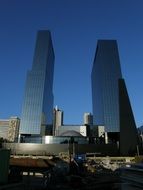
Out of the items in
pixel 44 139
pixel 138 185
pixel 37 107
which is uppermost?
pixel 37 107

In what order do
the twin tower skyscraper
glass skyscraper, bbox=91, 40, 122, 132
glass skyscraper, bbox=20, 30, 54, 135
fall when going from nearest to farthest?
glass skyscraper, bbox=91, 40, 122, 132 < the twin tower skyscraper < glass skyscraper, bbox=20, 30, 54, 135

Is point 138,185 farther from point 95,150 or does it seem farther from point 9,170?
point 95,150

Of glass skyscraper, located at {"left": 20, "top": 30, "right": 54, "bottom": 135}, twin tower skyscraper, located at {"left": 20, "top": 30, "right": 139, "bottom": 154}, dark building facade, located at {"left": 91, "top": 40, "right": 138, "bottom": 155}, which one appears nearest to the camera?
dark building facade, located at {"left": 91, "top": 40, "right": 138, "bottom": 155}

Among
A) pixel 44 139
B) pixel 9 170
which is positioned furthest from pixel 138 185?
pixel 44 139

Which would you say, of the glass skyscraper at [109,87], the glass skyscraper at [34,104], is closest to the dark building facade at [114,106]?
the glass skyscraper at [109,87]

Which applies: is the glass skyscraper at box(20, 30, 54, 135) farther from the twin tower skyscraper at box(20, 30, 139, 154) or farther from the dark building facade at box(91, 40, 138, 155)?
the dark building facade at box(91, 40, 138, 155)

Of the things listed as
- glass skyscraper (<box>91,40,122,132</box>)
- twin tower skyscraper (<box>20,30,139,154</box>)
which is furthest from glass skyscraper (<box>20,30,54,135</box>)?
glass skyscraper (<box>91,40,122,132</box>)

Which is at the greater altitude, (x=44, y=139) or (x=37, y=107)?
(x=37, y=107)

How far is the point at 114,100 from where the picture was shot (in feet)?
559

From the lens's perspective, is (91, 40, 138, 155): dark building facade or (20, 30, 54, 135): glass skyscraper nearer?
(91, 40, 138, 155): dark building facade

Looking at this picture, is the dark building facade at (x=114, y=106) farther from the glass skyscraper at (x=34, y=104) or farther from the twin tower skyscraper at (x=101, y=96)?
the glass skyscraper at (x=34, y=104)

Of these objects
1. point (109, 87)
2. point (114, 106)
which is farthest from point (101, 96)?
point (114, 106)

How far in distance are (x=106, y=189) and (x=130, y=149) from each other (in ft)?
251

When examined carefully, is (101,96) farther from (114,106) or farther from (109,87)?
(114,106)
